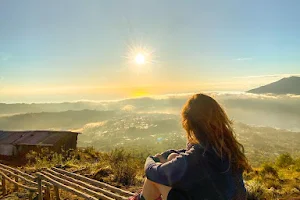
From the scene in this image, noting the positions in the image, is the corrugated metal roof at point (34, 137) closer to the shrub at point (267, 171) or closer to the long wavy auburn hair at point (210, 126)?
the shrub at point (267, 171)

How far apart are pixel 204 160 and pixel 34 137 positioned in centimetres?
2758

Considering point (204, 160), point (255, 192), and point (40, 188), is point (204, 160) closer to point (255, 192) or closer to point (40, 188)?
point (255, 192)

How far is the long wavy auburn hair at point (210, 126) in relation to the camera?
2.27 metres

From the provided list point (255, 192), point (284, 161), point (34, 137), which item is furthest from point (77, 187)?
point (34, 137)

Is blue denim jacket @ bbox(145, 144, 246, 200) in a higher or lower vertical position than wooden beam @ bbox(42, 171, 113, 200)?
higher

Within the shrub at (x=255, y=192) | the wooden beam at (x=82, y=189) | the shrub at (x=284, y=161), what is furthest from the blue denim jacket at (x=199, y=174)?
the shrub at (x=284, y=161)

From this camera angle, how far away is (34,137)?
26938mm

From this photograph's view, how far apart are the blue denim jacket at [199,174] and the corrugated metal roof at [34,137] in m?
24.6

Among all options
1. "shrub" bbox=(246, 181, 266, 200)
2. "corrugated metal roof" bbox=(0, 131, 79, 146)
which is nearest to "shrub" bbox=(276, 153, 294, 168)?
"shrub" bbox=(246, 181, 266, 200)

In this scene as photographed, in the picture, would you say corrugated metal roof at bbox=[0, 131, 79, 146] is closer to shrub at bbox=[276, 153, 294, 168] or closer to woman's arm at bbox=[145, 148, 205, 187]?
shrub at bbox=[276, 153, 294, 168]

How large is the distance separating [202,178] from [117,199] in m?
2.93

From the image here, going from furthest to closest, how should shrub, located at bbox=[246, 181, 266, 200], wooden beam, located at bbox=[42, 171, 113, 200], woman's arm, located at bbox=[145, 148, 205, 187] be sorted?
shrub, located at bbox=[246, 181, 266, 200], wooden beam, located at bbox=[42, 171, 113, 200], woman's arm, located at bbox=[145, 148, 205, 187]

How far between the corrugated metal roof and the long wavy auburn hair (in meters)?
24.7

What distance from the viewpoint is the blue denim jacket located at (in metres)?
2.26
